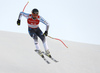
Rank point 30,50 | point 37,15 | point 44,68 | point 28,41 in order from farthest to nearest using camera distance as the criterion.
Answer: point 28,41 → point 30,50 → point 44,68 → point 37,15

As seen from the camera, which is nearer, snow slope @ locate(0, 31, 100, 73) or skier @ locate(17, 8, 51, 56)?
skier @ locate(17, 8, 51, 56)

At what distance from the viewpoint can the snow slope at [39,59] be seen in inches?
437

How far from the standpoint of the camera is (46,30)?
8.94m

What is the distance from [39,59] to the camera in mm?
12516

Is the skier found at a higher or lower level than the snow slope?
higher

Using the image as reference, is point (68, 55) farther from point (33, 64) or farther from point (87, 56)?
point (33, 64)

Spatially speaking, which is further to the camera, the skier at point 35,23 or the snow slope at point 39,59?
the snow slope at point 39,59

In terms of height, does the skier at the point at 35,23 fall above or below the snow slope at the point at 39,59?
above

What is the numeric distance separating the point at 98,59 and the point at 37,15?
7.44 meters

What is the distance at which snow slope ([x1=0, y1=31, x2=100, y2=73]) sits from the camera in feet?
36.5

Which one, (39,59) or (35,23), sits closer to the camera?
(35,23)

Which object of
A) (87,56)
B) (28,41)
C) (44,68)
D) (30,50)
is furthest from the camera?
(28,41)

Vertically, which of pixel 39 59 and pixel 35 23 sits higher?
pixel 35 23

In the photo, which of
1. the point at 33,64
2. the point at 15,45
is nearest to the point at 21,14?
the point at 33,64
